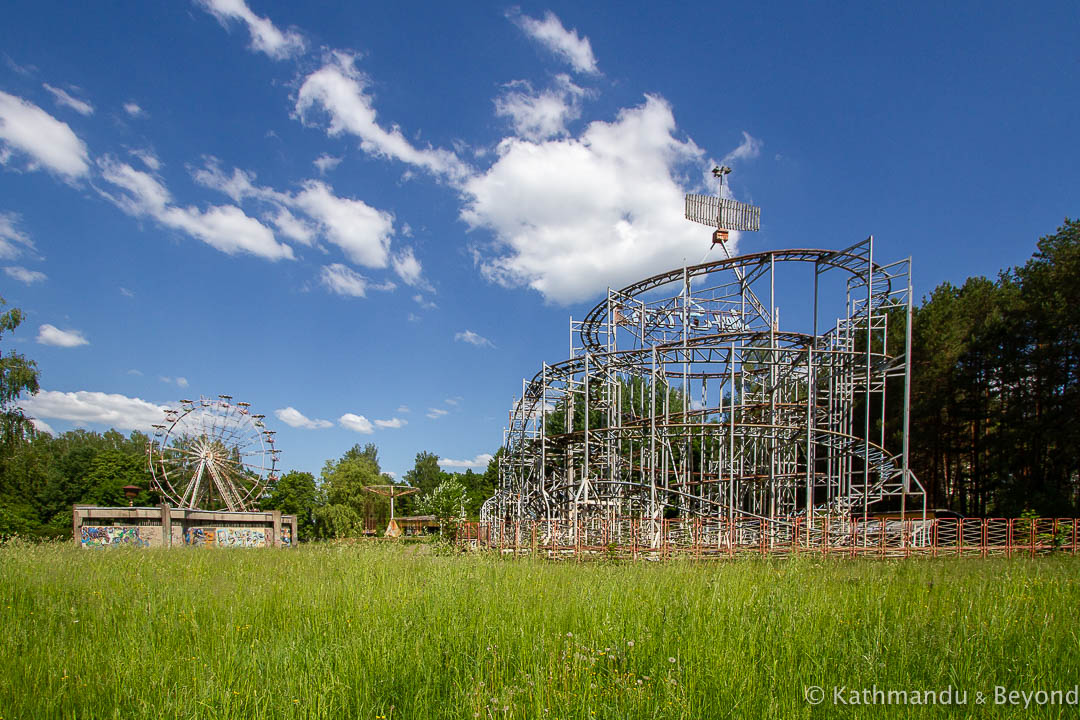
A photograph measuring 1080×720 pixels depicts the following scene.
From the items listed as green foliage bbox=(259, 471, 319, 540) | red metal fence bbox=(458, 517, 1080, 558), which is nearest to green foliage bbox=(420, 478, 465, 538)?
red metal fence bbox=(458, 517, 1080, 558)

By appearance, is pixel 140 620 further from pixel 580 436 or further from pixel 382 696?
pixel 580 436

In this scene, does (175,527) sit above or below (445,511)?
below

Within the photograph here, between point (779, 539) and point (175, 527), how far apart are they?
96.4 ft

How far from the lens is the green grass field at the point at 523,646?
174 inches

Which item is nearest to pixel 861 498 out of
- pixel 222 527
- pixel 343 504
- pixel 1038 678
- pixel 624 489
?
pixel 624 489

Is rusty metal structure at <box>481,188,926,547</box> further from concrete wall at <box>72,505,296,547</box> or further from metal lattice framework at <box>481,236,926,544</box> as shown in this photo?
concrete wall at <box>72,505,296,547</box>

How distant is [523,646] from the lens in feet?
17.9

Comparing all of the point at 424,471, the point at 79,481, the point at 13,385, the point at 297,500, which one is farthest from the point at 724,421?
the point at 424,471

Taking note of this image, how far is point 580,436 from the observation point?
27.6m

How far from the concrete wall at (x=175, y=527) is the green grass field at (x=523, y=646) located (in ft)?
74.9

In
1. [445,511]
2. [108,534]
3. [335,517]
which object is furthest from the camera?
[335,517]

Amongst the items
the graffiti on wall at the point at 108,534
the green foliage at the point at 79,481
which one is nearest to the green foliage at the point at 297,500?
the green foliage at the point at 79,481

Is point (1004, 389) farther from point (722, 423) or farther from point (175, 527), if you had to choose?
point (175, 527)

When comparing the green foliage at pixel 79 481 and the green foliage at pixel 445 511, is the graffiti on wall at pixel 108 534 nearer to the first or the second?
the green foliage at pixel 445 511
